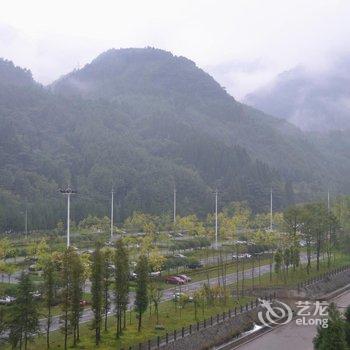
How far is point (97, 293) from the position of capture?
84.5 ft

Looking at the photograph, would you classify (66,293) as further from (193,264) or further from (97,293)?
(193,264)

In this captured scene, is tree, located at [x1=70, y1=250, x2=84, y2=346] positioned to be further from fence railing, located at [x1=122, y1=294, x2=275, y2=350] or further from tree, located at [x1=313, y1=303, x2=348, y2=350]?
tree, located at [x1=313, y1=303, x2=348, y2=350]

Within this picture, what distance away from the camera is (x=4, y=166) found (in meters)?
103

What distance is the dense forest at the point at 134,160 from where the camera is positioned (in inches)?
3701

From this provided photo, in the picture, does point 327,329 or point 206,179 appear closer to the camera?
point 327,329

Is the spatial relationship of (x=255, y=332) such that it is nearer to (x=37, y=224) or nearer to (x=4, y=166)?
(x=37, y=224)

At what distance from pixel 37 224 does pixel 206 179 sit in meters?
56.6

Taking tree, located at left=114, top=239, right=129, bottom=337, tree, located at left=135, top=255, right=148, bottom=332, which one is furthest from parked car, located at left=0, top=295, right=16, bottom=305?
tree, located at left=135, top=255, right=148, bottom=332

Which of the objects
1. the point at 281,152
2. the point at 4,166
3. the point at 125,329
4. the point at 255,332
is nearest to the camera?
the point at 125,329

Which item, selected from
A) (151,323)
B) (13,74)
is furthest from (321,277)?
(13,74)

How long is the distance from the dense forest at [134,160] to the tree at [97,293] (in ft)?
134

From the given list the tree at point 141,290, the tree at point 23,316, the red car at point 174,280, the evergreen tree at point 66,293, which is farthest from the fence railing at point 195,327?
the red car at point 174,280

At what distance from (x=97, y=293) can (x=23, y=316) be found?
3.98 m

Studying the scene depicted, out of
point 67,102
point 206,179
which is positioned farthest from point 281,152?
point 67,102
